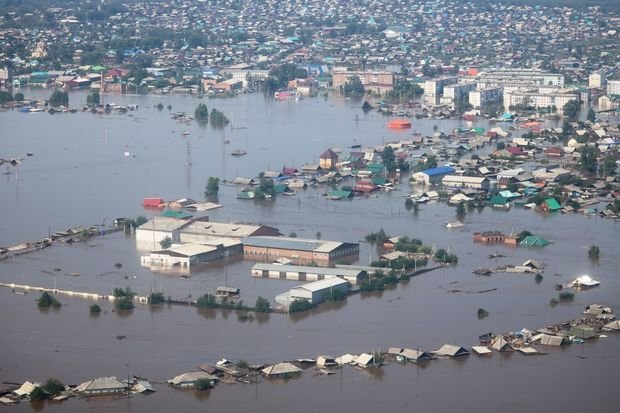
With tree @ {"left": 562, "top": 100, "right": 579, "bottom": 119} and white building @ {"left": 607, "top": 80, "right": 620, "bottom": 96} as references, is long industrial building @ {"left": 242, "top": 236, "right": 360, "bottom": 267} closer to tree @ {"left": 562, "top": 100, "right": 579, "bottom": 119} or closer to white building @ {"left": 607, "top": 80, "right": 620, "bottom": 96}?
tree @ {"left": 562, "top": 100, "right": 579, "bottom": 119}

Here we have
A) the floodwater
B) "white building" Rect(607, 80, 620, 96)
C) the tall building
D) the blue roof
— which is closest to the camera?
the floodwater

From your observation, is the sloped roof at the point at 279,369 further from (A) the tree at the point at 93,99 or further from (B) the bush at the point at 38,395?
(A) the tree at the point at 93,99

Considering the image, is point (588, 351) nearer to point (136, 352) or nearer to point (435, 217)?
point (136, 352)

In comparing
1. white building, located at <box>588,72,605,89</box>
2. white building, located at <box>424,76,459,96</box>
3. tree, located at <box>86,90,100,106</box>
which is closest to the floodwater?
tree, located at <box>86,90,100,106</box>

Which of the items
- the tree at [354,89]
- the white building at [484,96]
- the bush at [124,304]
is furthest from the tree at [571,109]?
the bush at [124,304]

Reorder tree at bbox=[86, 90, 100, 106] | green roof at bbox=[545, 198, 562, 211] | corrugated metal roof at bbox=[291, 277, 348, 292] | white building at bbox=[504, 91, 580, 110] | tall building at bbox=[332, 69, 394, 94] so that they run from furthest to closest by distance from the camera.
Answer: tall building at bbox=[332, 69, 394, 94] → tree at bbox=[86, 90, 100, 106] → white building at bbox=[504, 91, 580, 110] → green roof at bbox=[545, 198, 562, 211] → corrugated metal roof at bbox=[291, 277, 348, 292]

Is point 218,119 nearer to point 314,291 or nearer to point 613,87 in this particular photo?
point 613,87
